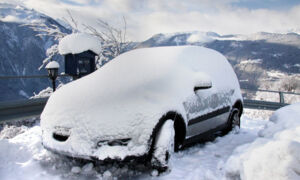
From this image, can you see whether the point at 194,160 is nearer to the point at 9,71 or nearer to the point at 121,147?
the point at 121,147

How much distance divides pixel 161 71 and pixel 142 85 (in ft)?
1.44

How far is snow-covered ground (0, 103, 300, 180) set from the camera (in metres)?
2.48

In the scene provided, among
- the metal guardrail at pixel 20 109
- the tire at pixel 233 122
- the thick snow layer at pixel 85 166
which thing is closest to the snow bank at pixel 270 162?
the thick snow layer at pixel 85 166

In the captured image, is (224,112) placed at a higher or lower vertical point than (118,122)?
lower

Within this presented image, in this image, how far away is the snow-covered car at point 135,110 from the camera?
9.80 feet

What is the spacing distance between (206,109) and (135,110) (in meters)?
1.53

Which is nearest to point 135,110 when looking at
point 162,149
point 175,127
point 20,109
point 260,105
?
point 162,149

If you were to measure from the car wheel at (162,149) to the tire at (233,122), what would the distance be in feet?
7.55

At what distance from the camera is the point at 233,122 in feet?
17.4

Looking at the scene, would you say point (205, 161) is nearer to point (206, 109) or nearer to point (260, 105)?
point (206, 109)

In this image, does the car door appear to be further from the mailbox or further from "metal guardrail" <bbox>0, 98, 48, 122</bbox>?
the mailbox

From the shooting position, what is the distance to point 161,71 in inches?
143

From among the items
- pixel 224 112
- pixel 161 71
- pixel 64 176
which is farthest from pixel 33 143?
pixel 224 112

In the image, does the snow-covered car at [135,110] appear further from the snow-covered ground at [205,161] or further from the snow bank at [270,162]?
the snow bank at [270,162]
